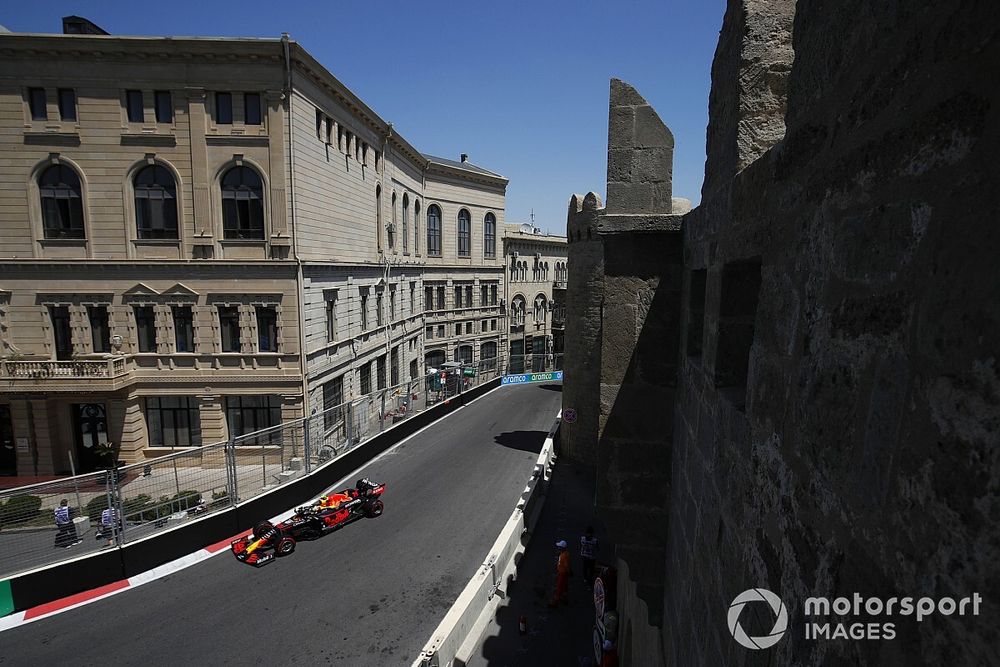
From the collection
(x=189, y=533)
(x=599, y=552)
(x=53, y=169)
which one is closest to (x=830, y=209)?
(x=599, y=552)

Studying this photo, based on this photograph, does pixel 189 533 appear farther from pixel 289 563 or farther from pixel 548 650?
pixel 548 650

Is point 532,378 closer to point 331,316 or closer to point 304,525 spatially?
point 331,316

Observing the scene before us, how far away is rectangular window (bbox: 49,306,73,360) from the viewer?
781 inches

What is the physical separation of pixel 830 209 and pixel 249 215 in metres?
21.4

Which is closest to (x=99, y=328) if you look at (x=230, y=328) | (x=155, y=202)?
(x=230, y=328)

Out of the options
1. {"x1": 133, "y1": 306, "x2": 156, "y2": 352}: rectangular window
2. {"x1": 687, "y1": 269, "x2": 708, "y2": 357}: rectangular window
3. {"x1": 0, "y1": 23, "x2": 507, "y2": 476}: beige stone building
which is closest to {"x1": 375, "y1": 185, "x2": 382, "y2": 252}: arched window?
{"x1": 0, "y1": 23, "x2": 507, "y2": 476}: beige stone building

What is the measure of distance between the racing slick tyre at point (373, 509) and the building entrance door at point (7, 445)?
591 inches

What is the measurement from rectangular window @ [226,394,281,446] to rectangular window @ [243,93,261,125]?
10144 mm

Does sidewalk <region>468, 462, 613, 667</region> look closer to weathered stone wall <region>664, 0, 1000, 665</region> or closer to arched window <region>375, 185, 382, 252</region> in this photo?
weathered stone wall <region>664, 0, 1000, 665</region>

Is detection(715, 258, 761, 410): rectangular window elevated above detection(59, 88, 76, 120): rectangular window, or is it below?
below

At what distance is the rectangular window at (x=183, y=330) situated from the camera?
20.0 metres

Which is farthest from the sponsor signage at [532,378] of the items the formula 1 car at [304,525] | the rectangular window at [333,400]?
the formula 1 car at [304,525]

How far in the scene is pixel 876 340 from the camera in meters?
1.26

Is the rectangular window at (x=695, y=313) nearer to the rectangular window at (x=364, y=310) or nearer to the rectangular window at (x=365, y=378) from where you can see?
the rectangular window at (x=364, y=310)
